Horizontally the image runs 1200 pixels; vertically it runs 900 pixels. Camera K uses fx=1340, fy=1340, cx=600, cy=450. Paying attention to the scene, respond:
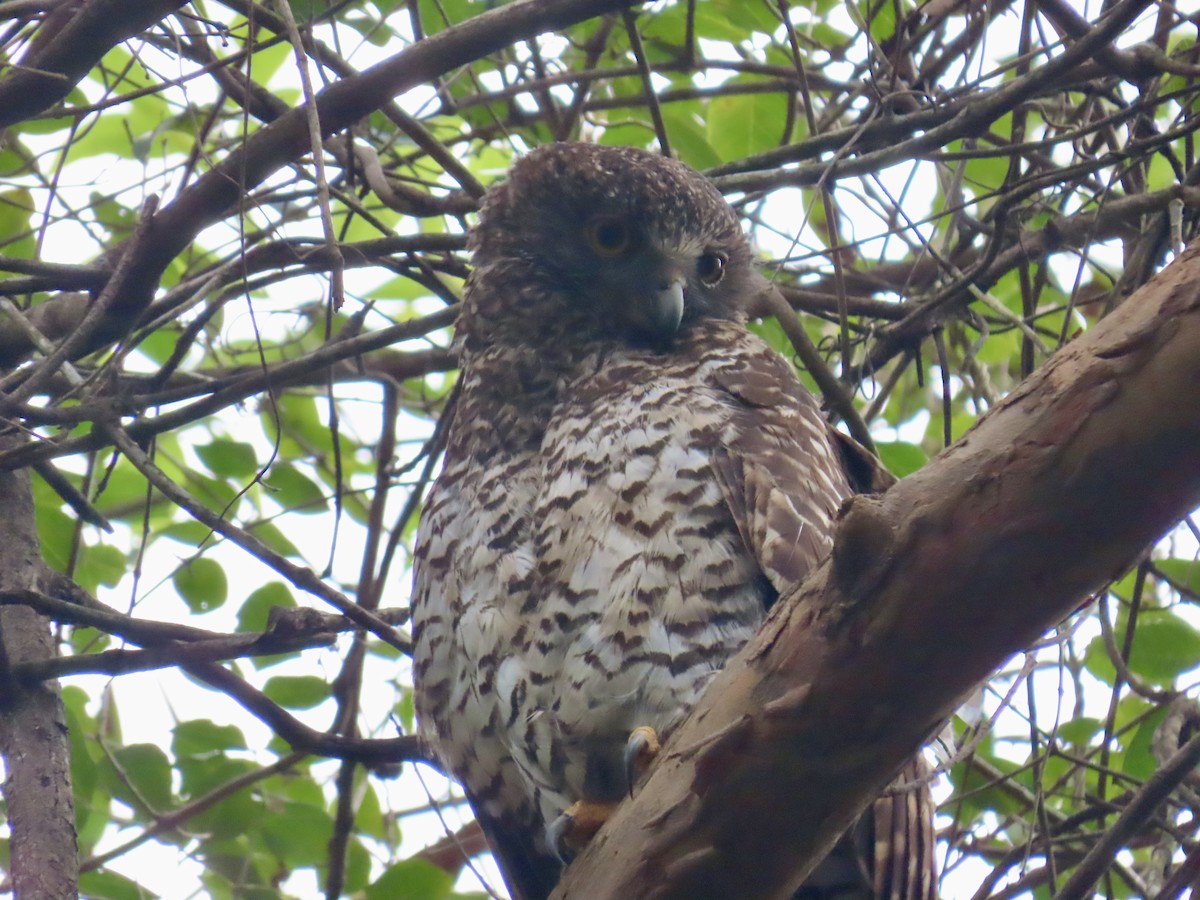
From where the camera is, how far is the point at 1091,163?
112 inches

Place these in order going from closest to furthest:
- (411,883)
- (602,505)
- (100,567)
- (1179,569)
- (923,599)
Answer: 1. (923,599)
2. (602,505)
3. (411,883)
4. (1179,569)
5. (100,567)

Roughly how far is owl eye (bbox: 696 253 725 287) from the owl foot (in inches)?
57.6

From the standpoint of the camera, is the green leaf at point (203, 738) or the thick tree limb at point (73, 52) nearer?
the thick tree limb at point (73, 52)

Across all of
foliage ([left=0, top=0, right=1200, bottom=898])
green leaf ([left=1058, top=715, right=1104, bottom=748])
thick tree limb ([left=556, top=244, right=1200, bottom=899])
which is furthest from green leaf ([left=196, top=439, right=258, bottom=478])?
green leaf ([left=1058, top=715, right=1104, bottom=748])

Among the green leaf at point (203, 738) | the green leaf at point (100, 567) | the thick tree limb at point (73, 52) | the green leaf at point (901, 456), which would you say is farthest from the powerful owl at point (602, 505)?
the thick tree limb at point (73, 52)

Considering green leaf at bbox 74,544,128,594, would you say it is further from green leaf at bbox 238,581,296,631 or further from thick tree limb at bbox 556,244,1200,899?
thick tree limb at bbox 556,244,1200,899

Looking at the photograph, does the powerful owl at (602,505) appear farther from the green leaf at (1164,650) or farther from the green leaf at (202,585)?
the green leaf at (1164,650)

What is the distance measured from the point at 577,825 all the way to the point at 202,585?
128 cm

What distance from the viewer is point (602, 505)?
2.68 meters

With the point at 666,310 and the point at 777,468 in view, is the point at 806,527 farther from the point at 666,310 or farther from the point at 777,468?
the point at 666,310

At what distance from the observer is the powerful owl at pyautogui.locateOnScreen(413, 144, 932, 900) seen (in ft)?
8.43

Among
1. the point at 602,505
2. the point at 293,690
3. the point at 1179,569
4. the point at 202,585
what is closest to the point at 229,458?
the point at 202,585

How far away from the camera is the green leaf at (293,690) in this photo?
3.38 meters

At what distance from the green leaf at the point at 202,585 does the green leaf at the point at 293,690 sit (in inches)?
9.7
